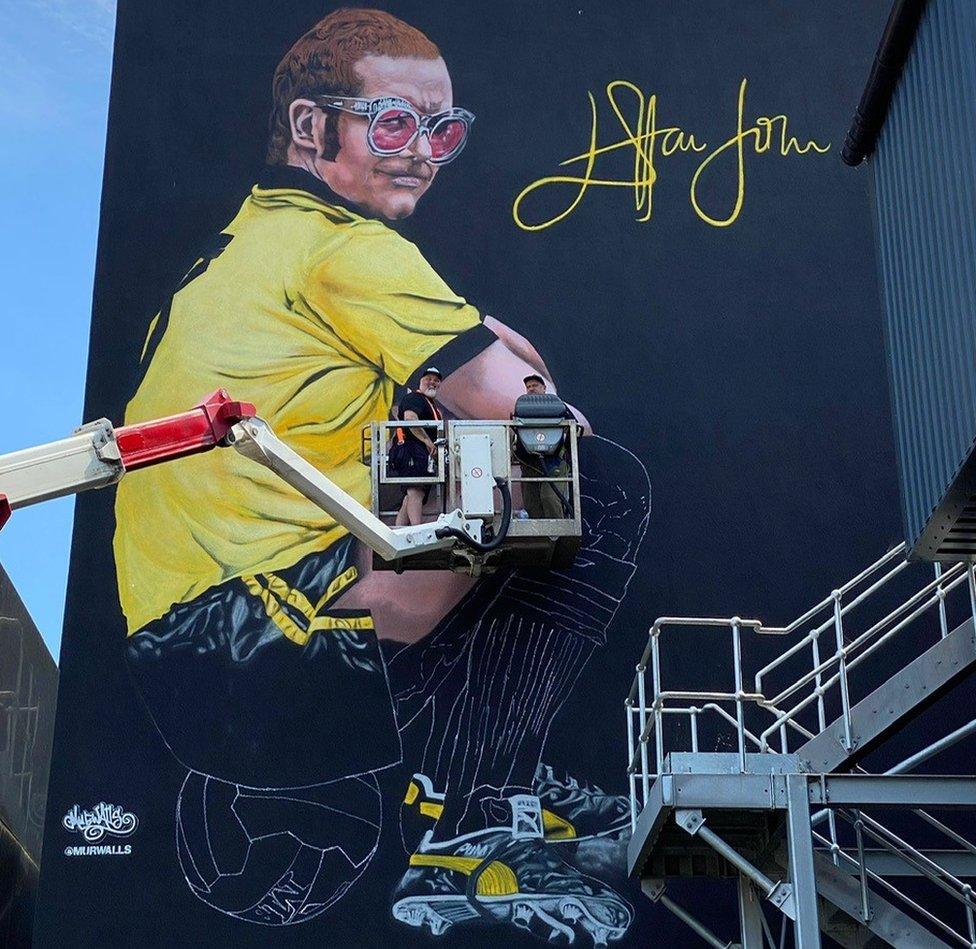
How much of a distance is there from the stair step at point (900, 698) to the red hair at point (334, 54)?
13.2 meters

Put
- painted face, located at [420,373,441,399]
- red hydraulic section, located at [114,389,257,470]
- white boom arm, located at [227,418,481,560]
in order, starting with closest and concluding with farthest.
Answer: red hydraulic section, located at [114,389,257,470] → white boom arm, located at [227,418,481,560] → painted face, located at [420,373,441,399]

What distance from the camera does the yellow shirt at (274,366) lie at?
2311 centimetres

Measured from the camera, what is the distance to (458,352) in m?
24.1

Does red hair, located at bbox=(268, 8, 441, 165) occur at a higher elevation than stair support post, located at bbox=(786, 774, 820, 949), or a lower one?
higher

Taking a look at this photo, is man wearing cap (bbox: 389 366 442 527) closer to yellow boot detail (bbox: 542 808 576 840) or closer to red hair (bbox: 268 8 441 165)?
yellow boot detail (bbox: 542 808 576 840)

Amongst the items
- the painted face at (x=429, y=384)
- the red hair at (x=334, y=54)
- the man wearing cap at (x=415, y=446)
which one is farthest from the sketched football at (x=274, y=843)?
the red hair at (x=334, y=54)

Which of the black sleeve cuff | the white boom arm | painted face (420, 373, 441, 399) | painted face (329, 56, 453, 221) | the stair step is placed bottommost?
the stair step

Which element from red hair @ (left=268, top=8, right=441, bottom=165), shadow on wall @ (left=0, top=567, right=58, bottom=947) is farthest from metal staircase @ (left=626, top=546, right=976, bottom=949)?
shadow on wall @ (left=0, top=567, right=58, bottom=947)

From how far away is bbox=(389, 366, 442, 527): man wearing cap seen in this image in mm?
21141

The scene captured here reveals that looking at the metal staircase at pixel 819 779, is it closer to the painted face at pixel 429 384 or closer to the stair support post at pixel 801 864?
the stair support post at pixel 801 864

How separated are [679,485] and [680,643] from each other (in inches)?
93.4

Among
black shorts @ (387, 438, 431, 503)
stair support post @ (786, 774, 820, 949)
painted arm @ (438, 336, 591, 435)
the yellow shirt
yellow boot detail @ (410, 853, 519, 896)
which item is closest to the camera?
stair support post @ (786, 774, 820, 949)

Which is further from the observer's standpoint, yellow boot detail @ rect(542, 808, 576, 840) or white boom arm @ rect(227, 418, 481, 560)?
yellow boot detail @ rect(542, 808, 576, 840)
